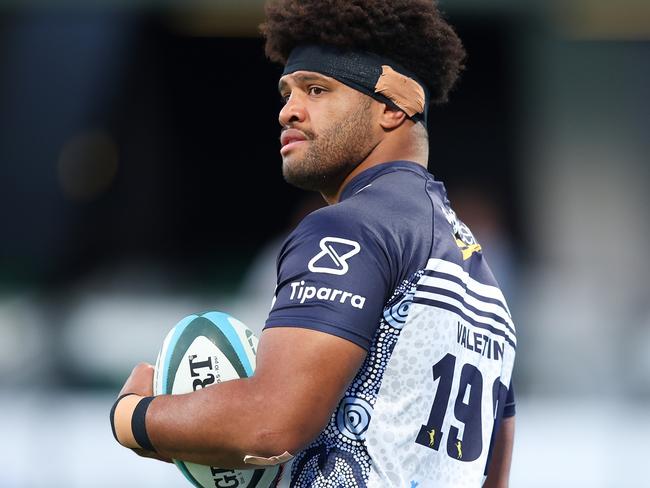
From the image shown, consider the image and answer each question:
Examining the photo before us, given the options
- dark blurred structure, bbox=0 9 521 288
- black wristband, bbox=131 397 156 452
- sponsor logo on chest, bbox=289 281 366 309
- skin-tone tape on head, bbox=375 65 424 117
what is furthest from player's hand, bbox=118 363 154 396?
dark blurred structure, bbox=0 9 521 288

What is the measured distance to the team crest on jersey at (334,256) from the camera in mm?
2570

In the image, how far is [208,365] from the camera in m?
2.92

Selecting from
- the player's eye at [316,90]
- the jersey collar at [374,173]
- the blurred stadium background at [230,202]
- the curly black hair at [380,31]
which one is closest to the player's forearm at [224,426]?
the jersey collar at [374,173]

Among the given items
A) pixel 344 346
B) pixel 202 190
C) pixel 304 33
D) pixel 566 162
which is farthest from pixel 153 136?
pixel 344 346

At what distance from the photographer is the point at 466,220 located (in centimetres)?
803

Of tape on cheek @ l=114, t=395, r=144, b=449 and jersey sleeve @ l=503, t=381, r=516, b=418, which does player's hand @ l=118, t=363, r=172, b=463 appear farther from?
jersey sleeve @ l=503, t=381, r=516, b=418

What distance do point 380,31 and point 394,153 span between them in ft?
1.14

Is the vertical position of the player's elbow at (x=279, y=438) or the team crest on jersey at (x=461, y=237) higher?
the team crest on jersey at (x=461, y=237)

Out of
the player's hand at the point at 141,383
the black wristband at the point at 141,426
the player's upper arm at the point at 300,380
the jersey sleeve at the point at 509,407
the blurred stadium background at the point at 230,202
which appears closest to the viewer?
the player's upper arm at the point at 300,380

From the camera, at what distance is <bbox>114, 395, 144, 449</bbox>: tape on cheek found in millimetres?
2666

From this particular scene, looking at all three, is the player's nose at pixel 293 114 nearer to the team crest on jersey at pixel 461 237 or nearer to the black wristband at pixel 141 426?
the team crest on jersey at pixel 461 237

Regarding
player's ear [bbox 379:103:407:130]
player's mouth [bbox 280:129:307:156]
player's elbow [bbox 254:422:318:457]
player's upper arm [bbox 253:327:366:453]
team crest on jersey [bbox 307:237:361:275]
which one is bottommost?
player's elbow [bbox 254:422:318:457]

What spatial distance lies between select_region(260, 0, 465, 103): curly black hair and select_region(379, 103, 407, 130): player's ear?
0.15 metres

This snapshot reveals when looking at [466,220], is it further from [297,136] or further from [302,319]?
[302,319]
